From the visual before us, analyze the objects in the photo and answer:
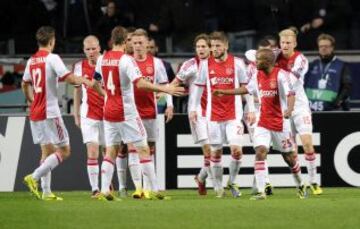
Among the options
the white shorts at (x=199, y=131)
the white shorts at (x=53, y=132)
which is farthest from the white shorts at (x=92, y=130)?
the white shorts at (x=199, y=131)

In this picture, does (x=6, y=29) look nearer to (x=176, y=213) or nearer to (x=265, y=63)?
(x=265, y=63)

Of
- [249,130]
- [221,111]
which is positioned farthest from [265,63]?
[249,130]

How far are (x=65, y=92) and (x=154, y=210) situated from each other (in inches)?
324

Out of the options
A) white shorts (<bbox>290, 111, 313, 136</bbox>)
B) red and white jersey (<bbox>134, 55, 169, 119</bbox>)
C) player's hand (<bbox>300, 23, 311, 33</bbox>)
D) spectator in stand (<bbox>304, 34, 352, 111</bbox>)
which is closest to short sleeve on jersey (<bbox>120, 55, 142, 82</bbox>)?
red and white jersey (<bbox>134, 55, 169, 119</bbox>)

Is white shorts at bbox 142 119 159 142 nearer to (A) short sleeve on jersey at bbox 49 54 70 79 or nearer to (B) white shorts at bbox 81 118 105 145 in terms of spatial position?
(B) white shorts at bbox 81 118 105 145

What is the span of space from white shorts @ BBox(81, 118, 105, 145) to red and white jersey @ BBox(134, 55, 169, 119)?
720 mm

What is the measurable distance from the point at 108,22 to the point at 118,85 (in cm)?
681

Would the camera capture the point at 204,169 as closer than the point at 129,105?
No

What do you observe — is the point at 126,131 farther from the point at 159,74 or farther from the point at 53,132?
the point at 159,74

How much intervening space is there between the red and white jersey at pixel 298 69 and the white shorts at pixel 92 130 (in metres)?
2.82

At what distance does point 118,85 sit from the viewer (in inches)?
667

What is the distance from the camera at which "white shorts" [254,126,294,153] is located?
1752 centimetres

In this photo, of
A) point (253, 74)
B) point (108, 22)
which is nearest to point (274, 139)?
point (253, 74)

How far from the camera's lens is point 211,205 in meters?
16.0
